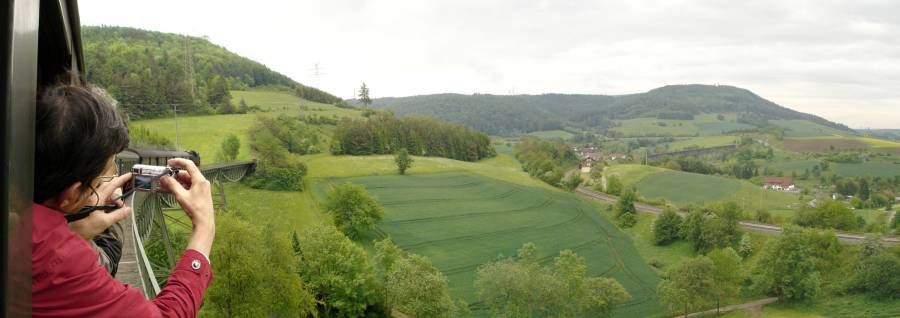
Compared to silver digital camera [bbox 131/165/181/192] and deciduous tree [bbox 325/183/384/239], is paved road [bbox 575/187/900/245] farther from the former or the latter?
silver digital camera [bbox 131/165/181/192]

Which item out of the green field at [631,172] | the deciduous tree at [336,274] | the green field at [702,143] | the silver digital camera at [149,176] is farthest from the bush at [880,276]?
the green field at [702,143]

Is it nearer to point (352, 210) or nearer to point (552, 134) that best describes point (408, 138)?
point (352, 210)

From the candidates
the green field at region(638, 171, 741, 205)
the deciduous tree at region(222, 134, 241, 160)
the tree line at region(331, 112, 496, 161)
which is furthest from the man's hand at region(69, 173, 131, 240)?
the green field at region(638, 171, 741, 205)

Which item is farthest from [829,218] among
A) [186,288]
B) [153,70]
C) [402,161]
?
[186,288]

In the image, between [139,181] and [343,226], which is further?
[343,226]

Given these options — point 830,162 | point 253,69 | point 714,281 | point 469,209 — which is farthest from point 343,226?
point 830,162

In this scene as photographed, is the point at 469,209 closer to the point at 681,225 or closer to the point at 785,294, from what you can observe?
the point at 681,225

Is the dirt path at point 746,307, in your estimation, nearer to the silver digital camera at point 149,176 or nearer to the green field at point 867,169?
the silver digital camera at point 149,176
